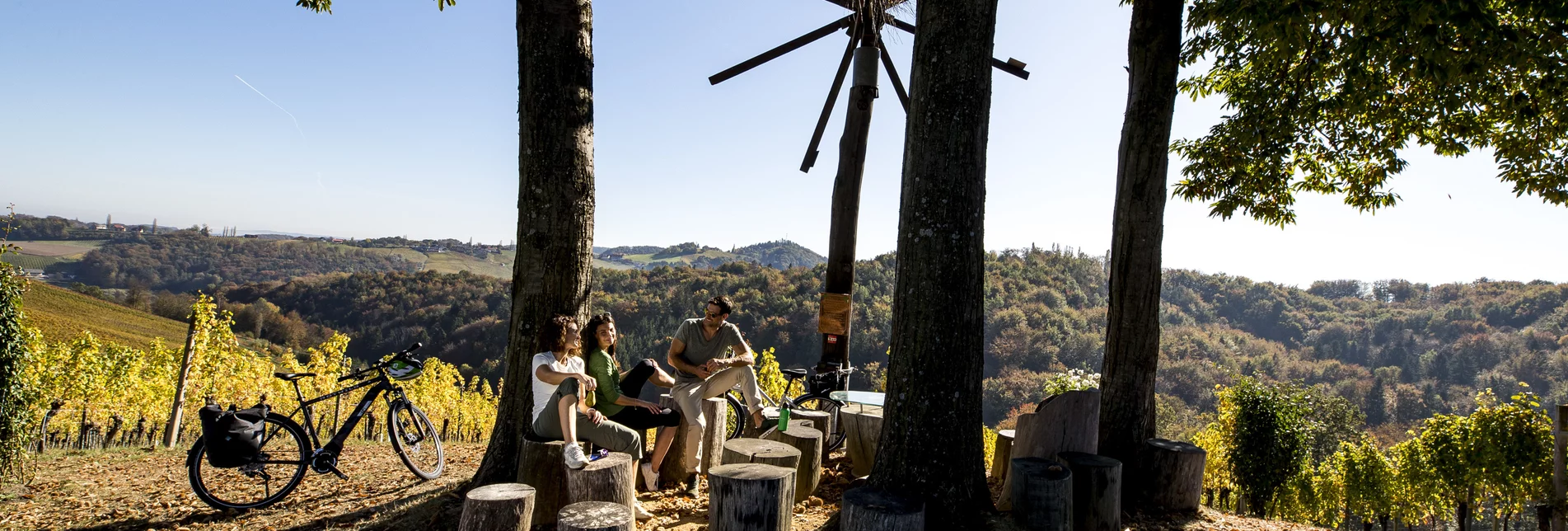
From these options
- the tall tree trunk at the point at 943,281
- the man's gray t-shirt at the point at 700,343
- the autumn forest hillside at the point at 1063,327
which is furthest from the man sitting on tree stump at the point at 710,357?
the autumn forest hillside at the point at 1063,327

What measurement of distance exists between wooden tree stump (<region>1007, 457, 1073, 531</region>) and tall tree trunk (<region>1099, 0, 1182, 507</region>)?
1.49 metres

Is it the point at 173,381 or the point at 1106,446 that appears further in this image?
the point at 173,381

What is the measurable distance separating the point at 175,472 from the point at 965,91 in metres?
7.67

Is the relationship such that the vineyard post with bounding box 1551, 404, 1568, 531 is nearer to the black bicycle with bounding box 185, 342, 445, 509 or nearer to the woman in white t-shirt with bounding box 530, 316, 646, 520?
the woman in white t-shirt with bounding box 530, 316, 646, 520

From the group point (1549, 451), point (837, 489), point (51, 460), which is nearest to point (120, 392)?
point (51, 460)

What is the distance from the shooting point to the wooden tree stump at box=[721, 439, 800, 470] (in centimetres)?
461

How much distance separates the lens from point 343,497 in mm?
5191

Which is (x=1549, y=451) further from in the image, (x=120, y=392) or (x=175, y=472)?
(x=120, y=392)

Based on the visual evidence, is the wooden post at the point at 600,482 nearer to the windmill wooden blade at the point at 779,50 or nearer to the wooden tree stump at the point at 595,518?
the wooden tree stump at the point at 595,518

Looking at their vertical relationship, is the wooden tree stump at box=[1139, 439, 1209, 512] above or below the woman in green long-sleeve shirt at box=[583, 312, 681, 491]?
below

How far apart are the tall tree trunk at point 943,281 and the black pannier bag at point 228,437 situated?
4.24m

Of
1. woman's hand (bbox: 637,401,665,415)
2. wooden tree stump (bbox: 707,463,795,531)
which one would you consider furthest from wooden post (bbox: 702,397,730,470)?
wooden tree stump (bbox: 707,463,795,531)

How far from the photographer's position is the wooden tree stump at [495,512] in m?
3.70

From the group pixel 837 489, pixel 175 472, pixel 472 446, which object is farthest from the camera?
pixel 472 446
